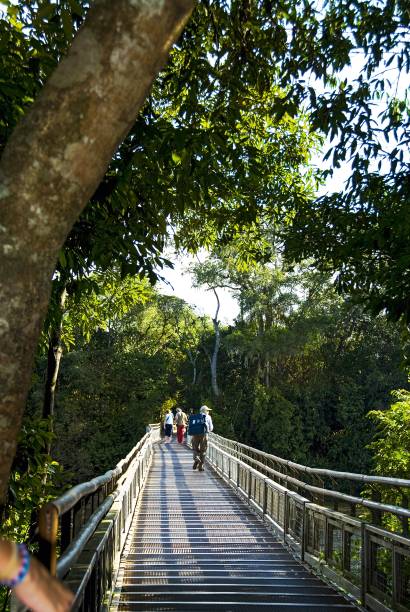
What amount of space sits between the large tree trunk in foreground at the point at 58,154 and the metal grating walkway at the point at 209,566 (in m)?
4.09

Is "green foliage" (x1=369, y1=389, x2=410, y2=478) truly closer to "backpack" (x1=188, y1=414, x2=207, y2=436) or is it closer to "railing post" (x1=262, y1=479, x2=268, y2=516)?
"backpack" (x1=188, y1=414, x2=207, y2=436)

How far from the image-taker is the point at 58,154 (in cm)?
210

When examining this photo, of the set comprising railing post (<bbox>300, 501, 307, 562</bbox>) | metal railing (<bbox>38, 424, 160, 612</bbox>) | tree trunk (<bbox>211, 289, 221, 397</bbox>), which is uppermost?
tree trunk (<bbox>211, 289, 221, 397</bbox>)

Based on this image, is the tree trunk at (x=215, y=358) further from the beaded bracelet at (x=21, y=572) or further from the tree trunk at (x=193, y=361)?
the beaded bracelet at (x=21, y=572)

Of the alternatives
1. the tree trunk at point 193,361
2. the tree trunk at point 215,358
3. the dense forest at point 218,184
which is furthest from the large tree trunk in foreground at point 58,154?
the tree trunk at point 193,361

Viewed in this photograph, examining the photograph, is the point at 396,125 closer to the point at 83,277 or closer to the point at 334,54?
the point at 334,54

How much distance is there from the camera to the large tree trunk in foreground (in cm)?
204

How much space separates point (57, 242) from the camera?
2125mm

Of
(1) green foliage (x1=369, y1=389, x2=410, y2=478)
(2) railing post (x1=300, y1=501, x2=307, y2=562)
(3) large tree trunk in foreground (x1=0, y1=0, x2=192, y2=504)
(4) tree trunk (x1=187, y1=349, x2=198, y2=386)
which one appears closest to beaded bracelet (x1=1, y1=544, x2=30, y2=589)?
(3) large tree trunk in foreground (x1=0, y1=0, x2=192, y2=504)

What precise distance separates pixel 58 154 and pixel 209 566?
21.5ft

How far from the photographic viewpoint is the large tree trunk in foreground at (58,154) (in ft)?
6.69

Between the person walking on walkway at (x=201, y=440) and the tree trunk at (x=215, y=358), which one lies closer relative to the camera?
the person walking on walkway at (x=201, y=440)

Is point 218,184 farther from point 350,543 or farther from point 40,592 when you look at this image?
point 40,592

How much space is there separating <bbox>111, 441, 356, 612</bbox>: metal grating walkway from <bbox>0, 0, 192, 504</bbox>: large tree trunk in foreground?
4.09 meters
